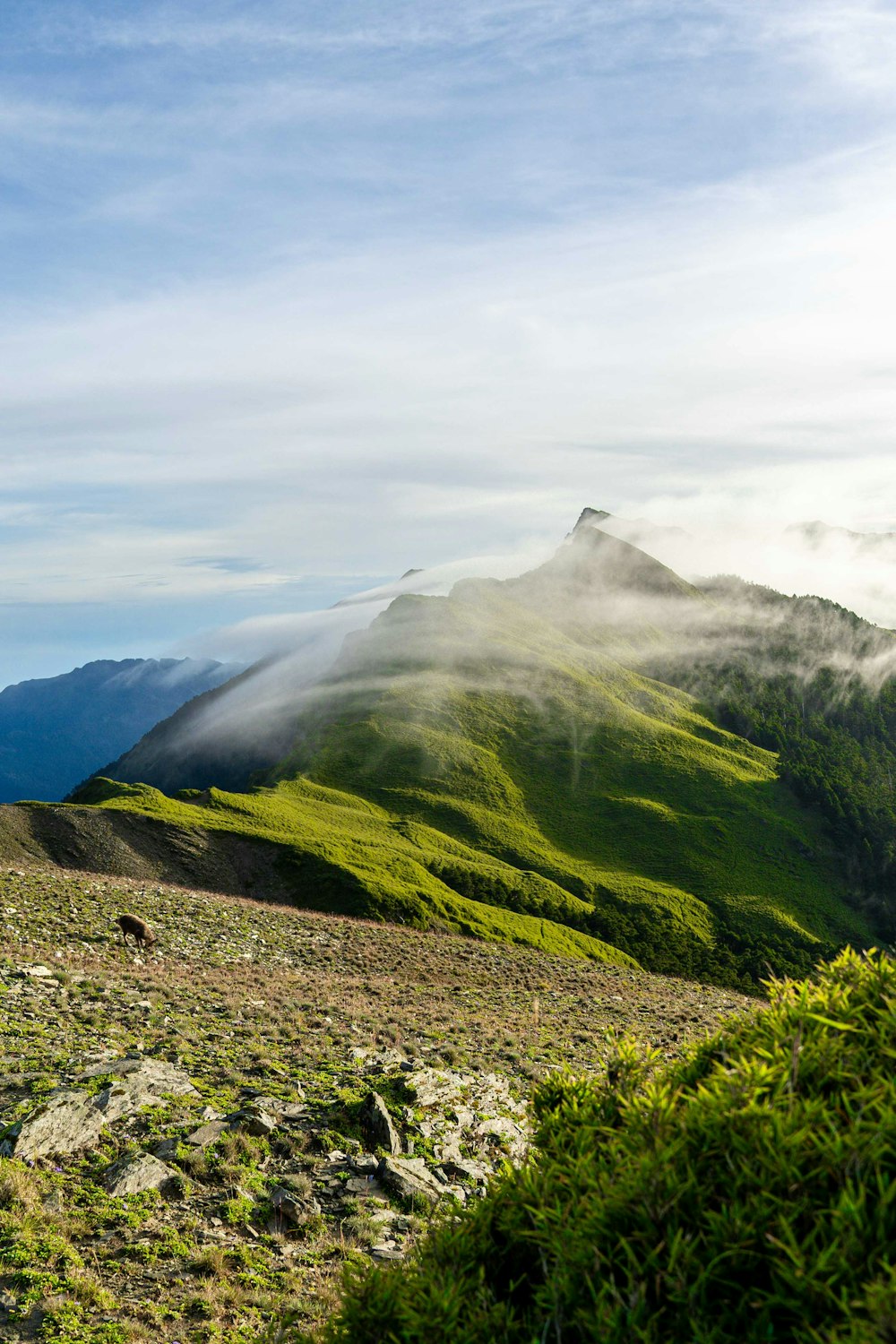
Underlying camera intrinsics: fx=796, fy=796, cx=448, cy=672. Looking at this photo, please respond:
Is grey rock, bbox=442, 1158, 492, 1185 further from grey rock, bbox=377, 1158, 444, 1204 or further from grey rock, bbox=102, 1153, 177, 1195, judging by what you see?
grey rock, bbox=102, 1153, 177, 1195

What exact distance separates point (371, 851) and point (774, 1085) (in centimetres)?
9785

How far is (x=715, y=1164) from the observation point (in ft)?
18.7

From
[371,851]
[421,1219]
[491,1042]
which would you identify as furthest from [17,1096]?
[371,851]

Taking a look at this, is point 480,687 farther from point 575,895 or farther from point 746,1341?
point 746,1341

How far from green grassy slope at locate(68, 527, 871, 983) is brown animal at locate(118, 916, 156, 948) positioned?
1769 inches

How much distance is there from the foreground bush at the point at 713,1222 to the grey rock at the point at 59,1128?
10275 millimetres

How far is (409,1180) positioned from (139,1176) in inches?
205

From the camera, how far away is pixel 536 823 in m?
148

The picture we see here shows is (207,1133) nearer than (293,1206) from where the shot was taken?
No

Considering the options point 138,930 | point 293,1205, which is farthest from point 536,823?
point 293,1205

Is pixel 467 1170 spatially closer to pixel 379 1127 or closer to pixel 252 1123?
pixel 379 1127

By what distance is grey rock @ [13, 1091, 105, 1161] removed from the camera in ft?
46.5

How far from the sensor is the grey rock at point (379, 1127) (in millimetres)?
17422

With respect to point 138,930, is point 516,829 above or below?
below
